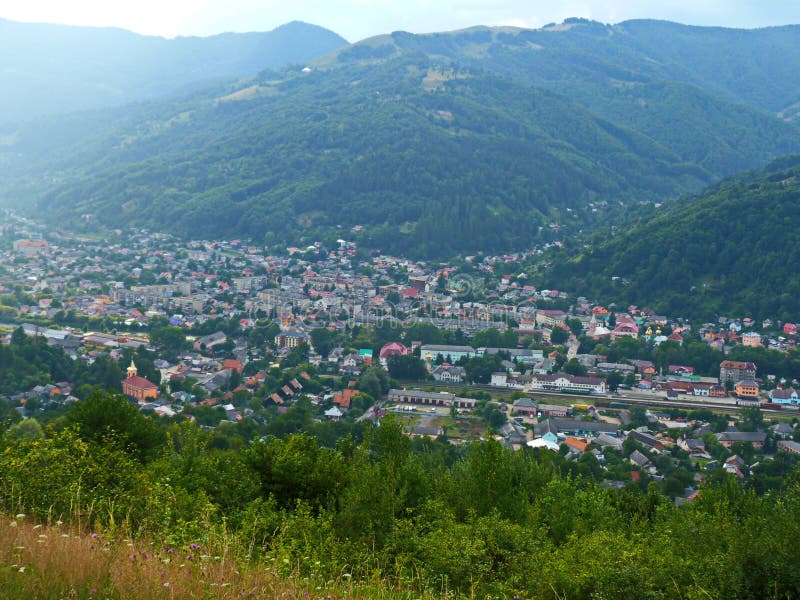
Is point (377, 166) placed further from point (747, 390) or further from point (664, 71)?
point (664, 71)

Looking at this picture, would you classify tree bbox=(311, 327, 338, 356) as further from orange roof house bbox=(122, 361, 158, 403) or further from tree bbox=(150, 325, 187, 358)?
orange roof house bbox=(122, 361, 158, 403)

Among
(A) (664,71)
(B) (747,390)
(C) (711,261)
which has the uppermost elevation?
(A) (664,71)

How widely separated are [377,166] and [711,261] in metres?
34.4

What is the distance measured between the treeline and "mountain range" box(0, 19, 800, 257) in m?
44.6

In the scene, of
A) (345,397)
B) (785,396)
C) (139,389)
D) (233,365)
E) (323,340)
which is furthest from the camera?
(323,340)

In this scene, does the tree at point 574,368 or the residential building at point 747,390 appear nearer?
the residential building at point 747,390

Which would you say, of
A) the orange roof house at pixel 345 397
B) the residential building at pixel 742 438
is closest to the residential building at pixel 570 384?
the residential building at pixel 742 438

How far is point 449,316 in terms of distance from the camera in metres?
35.9

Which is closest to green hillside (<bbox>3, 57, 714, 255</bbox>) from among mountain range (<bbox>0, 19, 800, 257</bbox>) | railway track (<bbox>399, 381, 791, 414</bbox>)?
mountain range (<bbox>0, 19, 800, 257</bbox>)

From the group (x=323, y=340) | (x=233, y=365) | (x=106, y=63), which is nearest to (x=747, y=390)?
(x=323, y=340)

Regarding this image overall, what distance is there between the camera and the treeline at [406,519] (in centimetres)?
495

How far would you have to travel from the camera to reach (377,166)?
66.6m

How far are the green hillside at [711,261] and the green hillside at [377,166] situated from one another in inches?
514

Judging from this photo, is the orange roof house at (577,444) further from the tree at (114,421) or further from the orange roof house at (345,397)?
the tree at (114,421)
